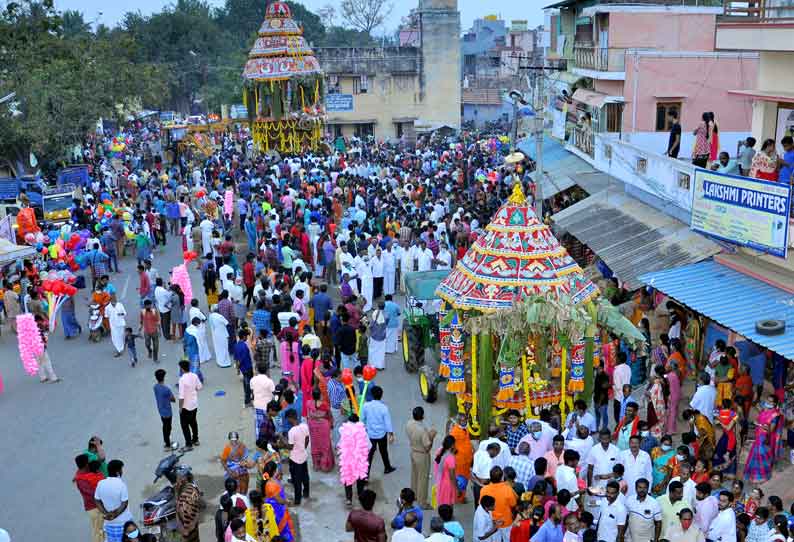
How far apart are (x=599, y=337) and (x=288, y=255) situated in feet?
25.7

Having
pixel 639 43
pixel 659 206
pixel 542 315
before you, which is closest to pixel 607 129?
pixel 639 43

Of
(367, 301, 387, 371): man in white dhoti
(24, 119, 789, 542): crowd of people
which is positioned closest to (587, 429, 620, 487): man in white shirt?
(24, 119, 789, 542): crowd of people

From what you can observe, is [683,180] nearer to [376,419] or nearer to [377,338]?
[377,338]

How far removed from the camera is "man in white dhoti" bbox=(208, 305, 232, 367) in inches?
529

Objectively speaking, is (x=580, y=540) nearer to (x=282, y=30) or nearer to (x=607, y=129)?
(x=607, y=129)

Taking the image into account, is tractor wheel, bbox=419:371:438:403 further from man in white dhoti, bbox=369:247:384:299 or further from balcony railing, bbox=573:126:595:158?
balcony railing, bbox=573:126:595:158

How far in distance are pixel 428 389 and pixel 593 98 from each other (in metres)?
10.0

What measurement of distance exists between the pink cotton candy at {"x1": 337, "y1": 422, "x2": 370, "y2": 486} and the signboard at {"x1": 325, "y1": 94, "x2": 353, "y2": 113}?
3634 cm

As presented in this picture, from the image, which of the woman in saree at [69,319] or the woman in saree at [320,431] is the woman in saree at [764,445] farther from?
the woman in saree at [69,319]

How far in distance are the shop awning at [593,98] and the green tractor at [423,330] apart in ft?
23.1

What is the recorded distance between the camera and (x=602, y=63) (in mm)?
19359

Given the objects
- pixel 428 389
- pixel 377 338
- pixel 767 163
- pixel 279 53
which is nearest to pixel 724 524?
pixel 428 389

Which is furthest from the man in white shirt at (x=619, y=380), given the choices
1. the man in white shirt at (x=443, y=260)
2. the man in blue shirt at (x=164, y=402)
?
the man in white shirt at (x=443, y=260)

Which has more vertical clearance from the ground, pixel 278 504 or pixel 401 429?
pixel 278 504
